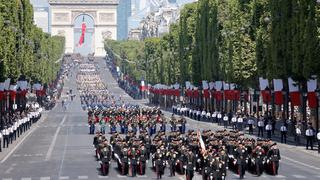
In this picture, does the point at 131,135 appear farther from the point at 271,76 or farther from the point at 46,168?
the point at 271,76

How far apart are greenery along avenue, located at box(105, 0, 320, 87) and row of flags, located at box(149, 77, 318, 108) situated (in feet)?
2.39

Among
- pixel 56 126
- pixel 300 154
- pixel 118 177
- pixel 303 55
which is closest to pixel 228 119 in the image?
pixel 56 126

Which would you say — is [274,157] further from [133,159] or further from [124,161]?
[124,161]

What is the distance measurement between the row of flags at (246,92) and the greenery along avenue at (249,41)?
730 mm

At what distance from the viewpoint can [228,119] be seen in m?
114

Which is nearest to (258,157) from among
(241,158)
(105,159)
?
(241,158)

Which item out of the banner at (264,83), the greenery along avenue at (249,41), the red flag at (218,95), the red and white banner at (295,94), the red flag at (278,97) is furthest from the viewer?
the red flag at (218,95)

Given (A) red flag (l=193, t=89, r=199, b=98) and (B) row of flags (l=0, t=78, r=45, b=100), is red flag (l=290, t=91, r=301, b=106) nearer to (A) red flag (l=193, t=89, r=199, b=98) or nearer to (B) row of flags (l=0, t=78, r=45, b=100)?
(B) row of flags (l=0, t=78, r=45, b=100)

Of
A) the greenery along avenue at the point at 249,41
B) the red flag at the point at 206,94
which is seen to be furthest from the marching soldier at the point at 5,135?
the red flag at the point at 206,94

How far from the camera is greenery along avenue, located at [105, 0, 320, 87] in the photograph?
85.1 m

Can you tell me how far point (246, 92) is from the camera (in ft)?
409

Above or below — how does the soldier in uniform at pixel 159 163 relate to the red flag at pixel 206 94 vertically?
below

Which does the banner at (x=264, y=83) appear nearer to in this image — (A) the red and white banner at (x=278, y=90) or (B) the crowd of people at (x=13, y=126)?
(A) the red and white banner at (x=278, y=90)

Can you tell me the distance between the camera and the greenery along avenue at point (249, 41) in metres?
85.1
